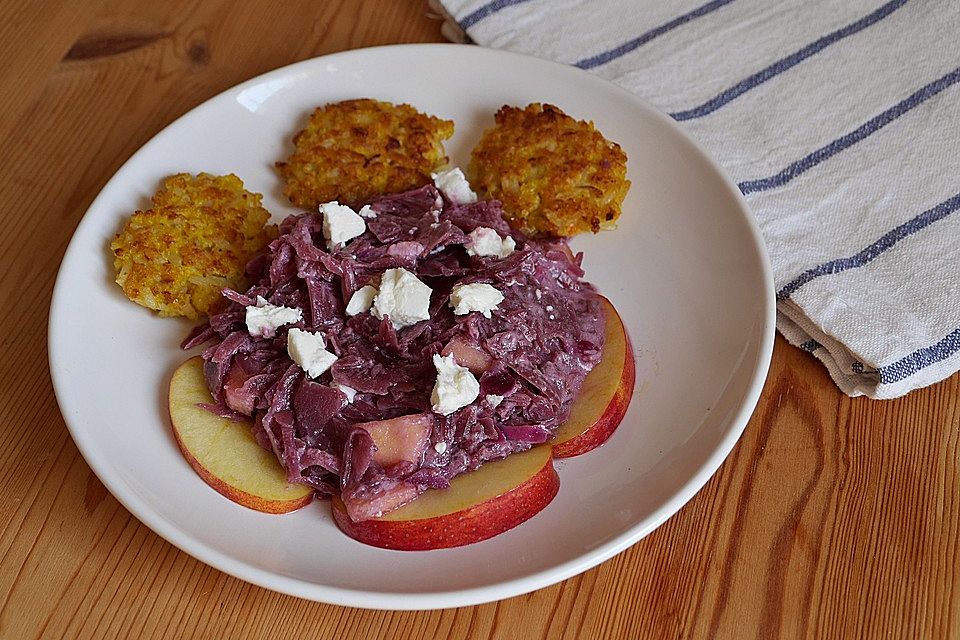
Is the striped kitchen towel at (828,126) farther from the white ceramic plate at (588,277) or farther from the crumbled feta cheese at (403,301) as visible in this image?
the crumbled feta cheese at (403,301)

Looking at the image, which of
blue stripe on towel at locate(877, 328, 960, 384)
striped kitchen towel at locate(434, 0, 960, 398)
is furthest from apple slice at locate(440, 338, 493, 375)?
blue stripe on towel at locate(877, 328, 960, 384)

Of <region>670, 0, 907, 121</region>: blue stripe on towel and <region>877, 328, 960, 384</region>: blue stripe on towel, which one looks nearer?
<region>877, 328, 960, 384</region>: blue stripe on towel

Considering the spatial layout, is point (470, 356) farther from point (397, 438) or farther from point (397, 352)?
point (397, 438)

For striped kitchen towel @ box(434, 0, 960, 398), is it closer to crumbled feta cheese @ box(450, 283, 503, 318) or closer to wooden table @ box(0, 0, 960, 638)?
wooden table @ box(0, 0, 960, 638)

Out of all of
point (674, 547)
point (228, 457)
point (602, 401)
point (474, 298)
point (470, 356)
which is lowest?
point (674, 547)

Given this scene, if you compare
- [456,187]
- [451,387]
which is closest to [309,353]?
[451,387]

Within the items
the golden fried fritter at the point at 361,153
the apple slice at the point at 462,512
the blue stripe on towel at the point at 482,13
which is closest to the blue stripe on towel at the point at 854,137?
the golden fried fritter at the point at 361,153
